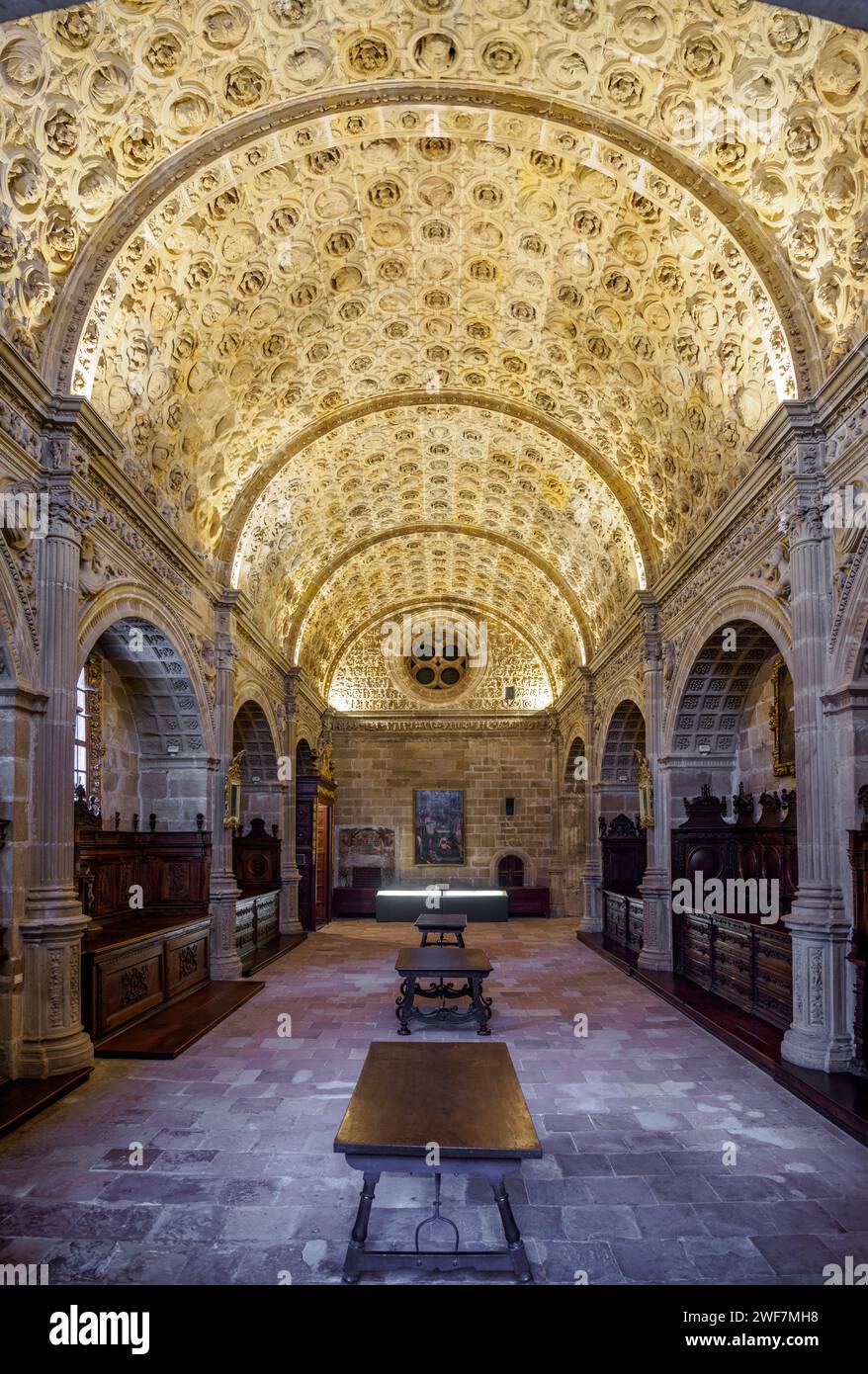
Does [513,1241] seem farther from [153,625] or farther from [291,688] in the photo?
[291,688]

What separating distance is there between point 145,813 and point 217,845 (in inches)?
43.9

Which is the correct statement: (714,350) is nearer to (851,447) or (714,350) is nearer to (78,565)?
(851,447)

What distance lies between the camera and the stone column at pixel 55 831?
7.37 meters

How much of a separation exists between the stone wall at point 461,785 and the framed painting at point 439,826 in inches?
7.1

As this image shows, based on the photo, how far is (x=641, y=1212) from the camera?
16.1 ft

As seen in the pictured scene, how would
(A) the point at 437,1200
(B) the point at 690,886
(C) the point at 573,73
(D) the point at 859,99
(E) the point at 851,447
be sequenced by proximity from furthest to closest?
(B) the point at 690,886
(C) the point at 573,73
(E) the point at 851,447
(D) the point at 859,99
(A) the point at 437,1200

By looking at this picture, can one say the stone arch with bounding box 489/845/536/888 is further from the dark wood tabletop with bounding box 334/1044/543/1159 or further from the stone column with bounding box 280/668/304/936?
the dark wood tabletop with bounding box 334/1044/543/1159

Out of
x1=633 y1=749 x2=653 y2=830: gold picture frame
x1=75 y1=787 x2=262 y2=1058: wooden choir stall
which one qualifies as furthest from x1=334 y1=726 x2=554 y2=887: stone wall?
x1=75 y1=787 x2=262 y2=1058: wooden choir stall

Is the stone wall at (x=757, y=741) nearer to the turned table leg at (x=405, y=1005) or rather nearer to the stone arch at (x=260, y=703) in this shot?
the turned table leg at (x=405, y=1005)

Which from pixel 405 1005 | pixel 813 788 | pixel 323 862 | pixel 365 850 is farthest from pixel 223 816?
pixel 365 850

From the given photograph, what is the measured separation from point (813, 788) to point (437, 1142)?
16.8 ft

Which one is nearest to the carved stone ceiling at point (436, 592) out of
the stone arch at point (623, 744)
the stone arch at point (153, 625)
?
the stone arch at point (623, 744)

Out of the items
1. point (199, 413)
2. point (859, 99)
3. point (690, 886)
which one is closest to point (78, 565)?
point (199, 413)

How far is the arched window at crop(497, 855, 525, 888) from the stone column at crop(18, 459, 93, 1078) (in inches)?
707
